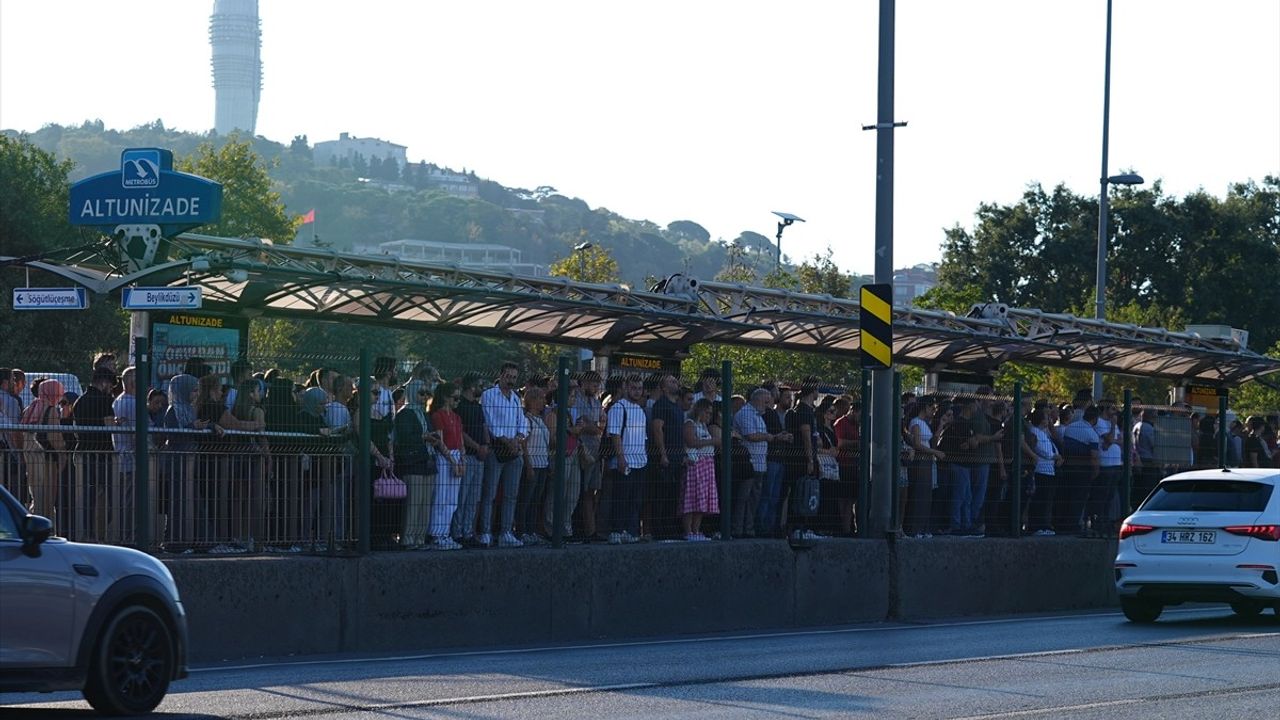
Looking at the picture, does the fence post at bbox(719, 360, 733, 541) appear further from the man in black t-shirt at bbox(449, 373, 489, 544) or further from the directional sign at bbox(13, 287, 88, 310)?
the directional sign at bbox(13, 287, 88, 310)

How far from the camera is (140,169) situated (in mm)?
18375

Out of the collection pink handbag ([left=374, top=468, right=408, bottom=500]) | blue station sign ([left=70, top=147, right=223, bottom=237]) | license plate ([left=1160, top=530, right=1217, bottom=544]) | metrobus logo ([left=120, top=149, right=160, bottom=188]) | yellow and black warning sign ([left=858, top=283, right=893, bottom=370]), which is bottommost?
license plate ([left=1160, top=530, right=1217, bottom=544])

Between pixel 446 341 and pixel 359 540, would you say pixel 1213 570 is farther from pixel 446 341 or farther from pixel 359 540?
pixel 446 341

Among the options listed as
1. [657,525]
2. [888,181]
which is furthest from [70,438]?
[888,181]

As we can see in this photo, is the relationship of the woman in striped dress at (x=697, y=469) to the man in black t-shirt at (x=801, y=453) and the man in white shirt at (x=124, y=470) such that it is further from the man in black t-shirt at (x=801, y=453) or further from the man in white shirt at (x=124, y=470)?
the man in white shirt at (x=124, y=470)

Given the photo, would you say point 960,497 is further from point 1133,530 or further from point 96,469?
point 96,469

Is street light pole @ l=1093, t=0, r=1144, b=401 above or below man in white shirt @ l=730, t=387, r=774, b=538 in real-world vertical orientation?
above

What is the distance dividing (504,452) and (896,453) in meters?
5.08

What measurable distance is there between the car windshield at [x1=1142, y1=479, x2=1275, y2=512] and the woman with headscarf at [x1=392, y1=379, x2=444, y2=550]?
751cm

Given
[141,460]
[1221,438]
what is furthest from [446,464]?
[1221,438]

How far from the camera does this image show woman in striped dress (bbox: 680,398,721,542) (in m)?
17.3

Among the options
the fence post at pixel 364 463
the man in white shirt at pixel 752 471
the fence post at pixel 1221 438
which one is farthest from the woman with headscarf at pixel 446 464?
the fence post at pixel 1221 438

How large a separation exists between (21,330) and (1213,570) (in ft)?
131

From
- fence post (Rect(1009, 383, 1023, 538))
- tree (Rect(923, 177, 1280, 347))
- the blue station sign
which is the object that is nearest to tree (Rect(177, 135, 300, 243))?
tree (Rect(923, 177, 1280, 347))
